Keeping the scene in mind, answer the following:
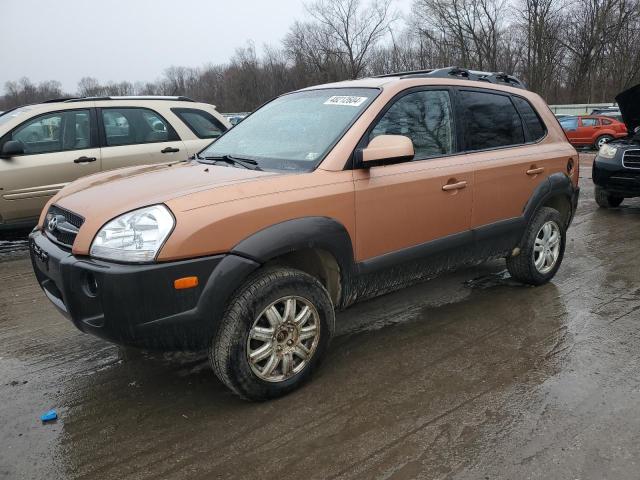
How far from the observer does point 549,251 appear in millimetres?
4855

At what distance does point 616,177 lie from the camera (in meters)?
8.08

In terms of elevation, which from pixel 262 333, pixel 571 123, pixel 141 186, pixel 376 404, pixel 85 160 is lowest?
pixel 376 404

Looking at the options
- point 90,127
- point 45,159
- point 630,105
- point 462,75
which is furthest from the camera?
point 630,105

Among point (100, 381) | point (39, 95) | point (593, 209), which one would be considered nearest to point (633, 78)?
point (593, 209)

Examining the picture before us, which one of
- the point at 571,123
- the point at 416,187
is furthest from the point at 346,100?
the point at 571,123

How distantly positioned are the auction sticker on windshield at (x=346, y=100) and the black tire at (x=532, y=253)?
1.99 metres

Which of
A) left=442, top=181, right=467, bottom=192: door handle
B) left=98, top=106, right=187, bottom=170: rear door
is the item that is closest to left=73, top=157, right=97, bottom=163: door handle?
left=98, top=106, right=187, bottom=170: rear door

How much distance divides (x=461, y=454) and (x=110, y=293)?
1.82 meters

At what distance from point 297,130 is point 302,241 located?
3.20 ft

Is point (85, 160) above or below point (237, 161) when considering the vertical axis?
above

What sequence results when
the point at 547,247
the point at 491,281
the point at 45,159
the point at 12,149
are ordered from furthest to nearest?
the point at 45,159
the point at 12,149
the point at 491,281
the point at 547,247

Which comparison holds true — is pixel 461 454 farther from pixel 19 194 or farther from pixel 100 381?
pixel 19 194

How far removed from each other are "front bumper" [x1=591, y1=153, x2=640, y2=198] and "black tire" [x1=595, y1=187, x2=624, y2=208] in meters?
0.22

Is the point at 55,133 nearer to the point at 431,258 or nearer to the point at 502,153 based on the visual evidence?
the point at 431,258
